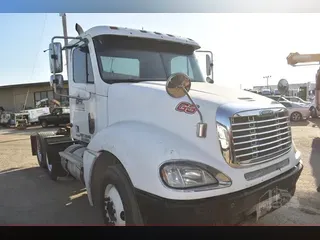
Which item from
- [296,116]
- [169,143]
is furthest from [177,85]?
[296,116]

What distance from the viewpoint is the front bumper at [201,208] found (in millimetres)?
2521

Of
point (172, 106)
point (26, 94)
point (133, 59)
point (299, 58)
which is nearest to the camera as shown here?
point (172, 106)

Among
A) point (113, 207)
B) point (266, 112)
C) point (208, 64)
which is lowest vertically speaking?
point (113, 207)

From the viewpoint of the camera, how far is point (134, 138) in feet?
9.55

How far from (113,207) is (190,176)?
99 cm

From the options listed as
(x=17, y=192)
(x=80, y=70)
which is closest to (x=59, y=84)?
(x=80, y=70)

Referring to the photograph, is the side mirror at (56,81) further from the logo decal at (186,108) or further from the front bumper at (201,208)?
the front bumper at (201,208)

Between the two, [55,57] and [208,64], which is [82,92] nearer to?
[55,57]

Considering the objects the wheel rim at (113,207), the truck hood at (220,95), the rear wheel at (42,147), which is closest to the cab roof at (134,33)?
the truck hood at (220,95)

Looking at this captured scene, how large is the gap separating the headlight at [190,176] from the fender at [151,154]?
0.05 m

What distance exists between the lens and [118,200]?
305cm

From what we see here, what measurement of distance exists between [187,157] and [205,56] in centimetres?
243

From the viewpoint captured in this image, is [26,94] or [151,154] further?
[26,94]

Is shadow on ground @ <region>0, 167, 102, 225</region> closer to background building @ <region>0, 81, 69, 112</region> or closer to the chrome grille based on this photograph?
background building @ <region>0, 81, 69, 112</region>
